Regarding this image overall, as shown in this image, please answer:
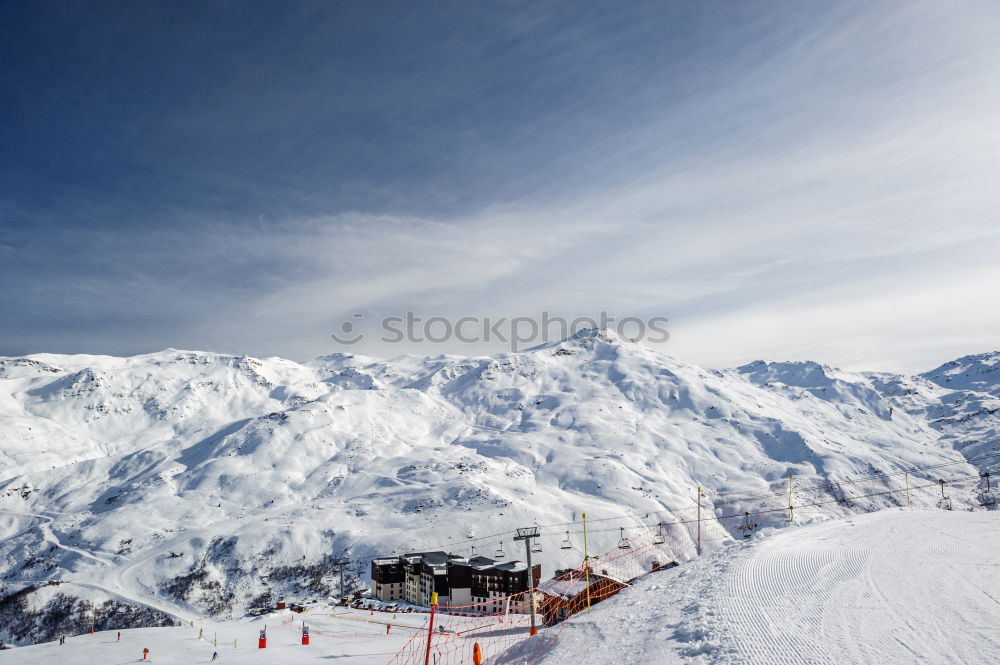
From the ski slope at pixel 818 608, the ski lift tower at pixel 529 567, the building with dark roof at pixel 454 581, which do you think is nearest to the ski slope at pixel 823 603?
the ski slope at pixel 818 608

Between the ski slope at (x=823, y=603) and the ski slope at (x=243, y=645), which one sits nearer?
the ski slope at (x=823, y=603)

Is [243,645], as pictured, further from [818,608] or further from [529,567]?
[818,608]

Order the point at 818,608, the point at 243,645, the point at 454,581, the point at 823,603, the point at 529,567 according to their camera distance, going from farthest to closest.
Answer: the point at 454,581 < the point at 243,645 < the point at 529,567 < the point at 823,603 < the point at 818,608

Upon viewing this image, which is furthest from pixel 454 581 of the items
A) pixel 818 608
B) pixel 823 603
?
pixel 818 608

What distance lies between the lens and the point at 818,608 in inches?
776

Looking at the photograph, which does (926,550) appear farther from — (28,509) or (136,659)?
(28,509)

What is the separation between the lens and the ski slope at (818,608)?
642 inches

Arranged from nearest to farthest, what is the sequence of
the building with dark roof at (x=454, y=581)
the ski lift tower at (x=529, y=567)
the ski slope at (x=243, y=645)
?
the ski lift tower at (x=529, y=567) → the ski slope at (x=243, y=645) → the building with dark roof at (x=454, y=581)

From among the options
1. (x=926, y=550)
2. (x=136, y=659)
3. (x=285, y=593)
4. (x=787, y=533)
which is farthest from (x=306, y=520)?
(x=926, y=550)

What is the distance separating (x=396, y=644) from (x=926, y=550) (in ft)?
132

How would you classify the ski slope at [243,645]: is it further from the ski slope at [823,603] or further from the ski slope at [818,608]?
the ski slope at [818,608]

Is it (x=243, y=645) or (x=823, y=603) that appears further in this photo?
(x=243, y=645)

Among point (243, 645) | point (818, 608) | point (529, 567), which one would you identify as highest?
point (818, 608)

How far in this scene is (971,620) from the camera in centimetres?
1708
